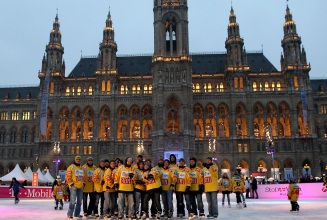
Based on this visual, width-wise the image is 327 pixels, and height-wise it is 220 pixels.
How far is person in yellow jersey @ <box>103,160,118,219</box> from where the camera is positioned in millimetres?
15344

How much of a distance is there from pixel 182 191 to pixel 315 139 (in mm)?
60625

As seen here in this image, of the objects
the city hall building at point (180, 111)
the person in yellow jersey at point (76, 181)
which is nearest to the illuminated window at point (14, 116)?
the city hall building at point (180, 111)

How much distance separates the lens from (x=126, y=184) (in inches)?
573

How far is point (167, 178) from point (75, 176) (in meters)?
4.18

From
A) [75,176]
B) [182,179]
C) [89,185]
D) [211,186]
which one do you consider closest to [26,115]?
[89,185]

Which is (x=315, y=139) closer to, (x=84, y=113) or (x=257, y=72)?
(x=257, y=72)

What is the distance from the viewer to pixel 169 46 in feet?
232

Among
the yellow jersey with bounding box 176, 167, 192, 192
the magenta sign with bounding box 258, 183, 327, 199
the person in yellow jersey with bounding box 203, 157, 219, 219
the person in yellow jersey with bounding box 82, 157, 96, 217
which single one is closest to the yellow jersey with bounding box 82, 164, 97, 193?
the person in yellow jersey with bounding box 82, 157, 96, 217

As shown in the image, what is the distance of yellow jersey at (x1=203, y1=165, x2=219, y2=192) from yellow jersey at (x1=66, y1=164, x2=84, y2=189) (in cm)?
572

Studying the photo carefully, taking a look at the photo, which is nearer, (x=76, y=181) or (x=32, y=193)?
(x=76, y=181)

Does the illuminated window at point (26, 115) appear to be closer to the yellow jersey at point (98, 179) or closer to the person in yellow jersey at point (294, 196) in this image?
the yellow jersey at point (98, 179)

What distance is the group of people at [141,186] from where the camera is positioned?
14.6 meters

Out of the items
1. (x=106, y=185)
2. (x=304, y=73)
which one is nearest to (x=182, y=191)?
(x=106, y=185)

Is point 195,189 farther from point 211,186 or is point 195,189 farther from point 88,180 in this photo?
point 88,180
